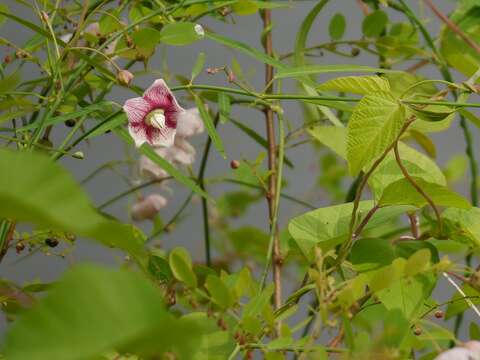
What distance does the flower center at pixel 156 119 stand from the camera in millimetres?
532

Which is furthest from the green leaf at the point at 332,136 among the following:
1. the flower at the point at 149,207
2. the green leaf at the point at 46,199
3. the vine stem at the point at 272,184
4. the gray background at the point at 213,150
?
the gray background at the point at 213,150

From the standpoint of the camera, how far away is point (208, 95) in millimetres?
688

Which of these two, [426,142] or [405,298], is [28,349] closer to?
[405,298]

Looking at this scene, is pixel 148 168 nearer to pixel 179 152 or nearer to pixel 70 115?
pixel 179 152

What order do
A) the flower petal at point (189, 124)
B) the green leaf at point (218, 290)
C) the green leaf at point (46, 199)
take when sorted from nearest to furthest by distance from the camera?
1. the green leaf at point (46, 199)
2. the green leaf at point (218, 290)
3. the flower petal at point (189, 124)

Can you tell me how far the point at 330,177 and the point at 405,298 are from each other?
0.71 m

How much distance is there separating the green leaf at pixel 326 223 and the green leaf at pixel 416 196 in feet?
0.10

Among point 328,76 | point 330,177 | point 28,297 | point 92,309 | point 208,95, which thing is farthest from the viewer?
point 328,76

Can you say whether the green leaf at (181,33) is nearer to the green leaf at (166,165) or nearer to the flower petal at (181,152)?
the green leaf at (166,165)

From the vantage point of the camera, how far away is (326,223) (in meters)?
0.53

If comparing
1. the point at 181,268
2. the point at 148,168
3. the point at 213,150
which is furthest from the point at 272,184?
the point at 213,150

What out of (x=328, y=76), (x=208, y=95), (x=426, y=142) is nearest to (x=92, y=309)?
(x=208, y=95)

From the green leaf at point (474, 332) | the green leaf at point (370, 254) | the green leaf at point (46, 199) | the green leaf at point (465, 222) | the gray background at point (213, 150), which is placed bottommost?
the gray background at point (213, 150)

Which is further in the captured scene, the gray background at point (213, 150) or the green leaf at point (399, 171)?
the gray background at point (213, 150)
